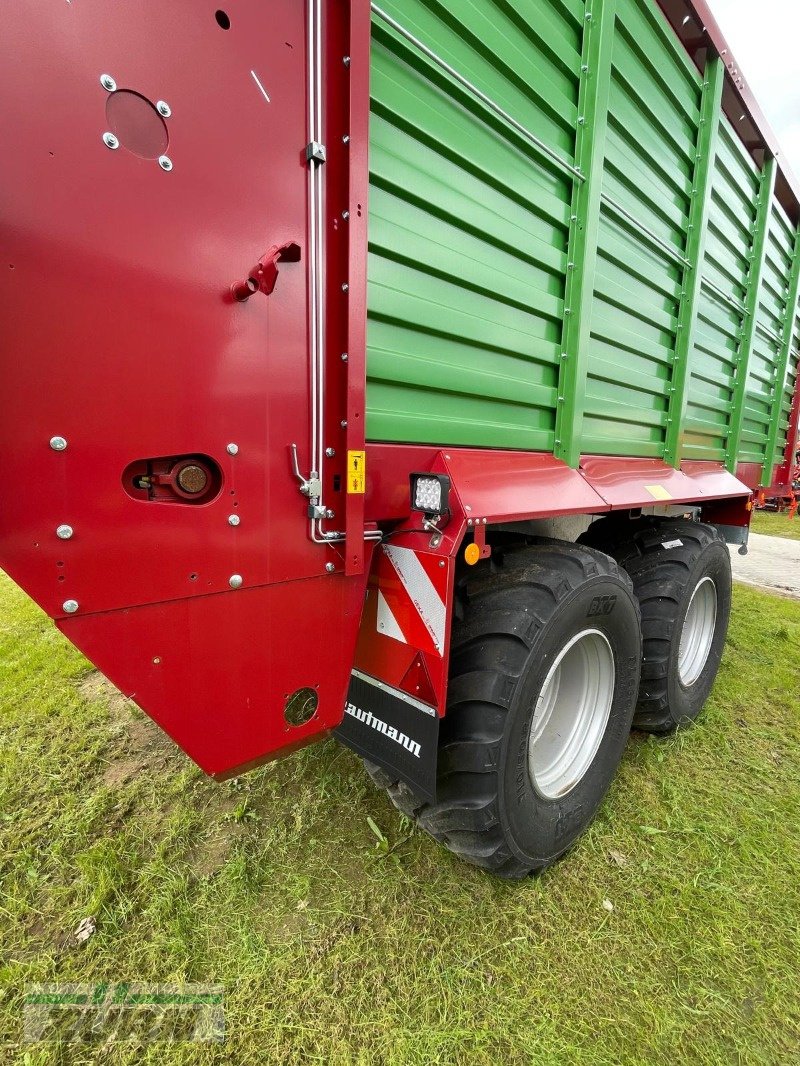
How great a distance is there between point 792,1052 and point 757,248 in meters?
4.10

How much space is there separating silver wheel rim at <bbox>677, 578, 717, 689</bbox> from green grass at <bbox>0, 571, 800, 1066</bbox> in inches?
27.2

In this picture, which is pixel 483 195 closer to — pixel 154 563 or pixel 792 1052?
pixel 154 563

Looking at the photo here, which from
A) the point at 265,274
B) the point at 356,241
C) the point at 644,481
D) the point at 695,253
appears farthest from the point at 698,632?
the point at 265,274

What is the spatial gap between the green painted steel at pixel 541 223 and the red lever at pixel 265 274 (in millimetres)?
296

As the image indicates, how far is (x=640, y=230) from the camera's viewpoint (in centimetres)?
225

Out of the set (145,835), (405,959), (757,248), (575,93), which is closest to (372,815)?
(405,959)

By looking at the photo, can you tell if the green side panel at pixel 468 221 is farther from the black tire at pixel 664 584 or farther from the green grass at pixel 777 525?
the green grass at pixel 777 525

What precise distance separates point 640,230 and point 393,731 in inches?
92.3

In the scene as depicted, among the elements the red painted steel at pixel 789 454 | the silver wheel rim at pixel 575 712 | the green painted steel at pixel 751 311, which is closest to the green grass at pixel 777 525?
the red painted steel at pixel 789 454

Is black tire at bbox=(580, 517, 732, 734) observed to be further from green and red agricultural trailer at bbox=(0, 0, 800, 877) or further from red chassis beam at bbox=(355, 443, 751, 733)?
red chassis beam at bbox=(355, 443, 751, 733)

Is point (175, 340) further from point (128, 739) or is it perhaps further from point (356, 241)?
point (128, 739)

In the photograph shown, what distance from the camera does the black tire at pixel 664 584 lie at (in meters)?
2.55

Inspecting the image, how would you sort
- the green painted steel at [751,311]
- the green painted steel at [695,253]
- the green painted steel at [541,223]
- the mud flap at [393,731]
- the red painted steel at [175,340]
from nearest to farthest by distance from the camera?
the red painted steel at [175,340], the green painted steel at [541,223], the mud flap at [393,731], the green painted steel at [695,253], the green painted steel at [751,311]

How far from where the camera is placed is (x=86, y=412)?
3.22 ft
